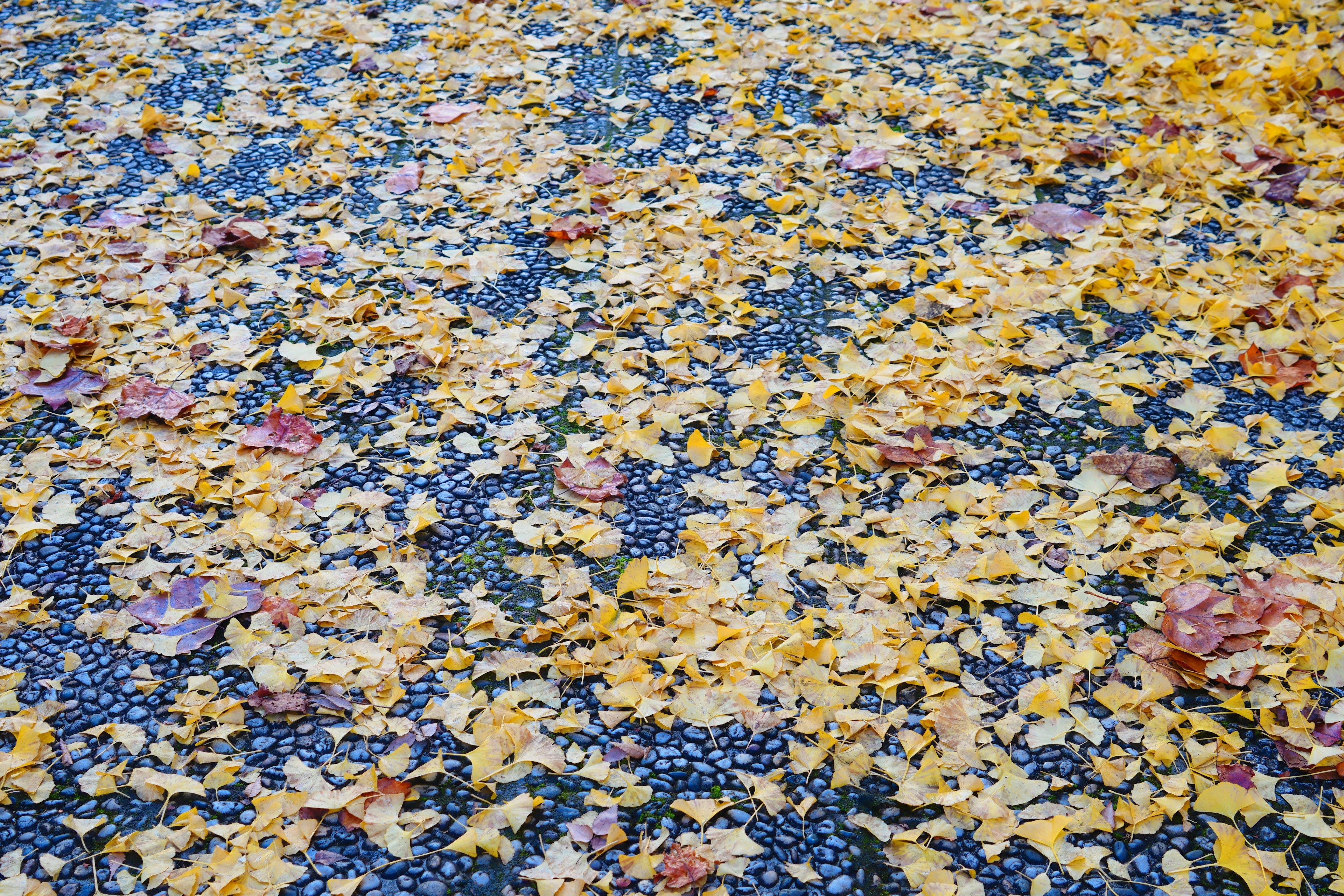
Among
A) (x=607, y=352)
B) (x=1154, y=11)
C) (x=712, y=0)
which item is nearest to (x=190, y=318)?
(x=607, y=352)

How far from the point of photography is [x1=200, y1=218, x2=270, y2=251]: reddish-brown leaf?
3.37m

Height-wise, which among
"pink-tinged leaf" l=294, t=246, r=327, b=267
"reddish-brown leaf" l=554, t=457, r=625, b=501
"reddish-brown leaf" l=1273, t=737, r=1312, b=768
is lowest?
"reddish-brown leaf" l=1273, t=737, r=1312, b=768

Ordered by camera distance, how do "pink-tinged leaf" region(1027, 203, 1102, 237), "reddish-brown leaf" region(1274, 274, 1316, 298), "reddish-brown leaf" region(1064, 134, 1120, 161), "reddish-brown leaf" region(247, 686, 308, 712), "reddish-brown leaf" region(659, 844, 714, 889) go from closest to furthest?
"reddish-brown leaf" region(659, 844, 714, 889) < "reddish-brown leaf" region(247, 686, 308, 712) < "reddish-brown leaf" region(1274, 274, 1316, 298) < "pink-tinged leaf" region(1027, 203, 1102, 237) < "reddish-brown leaf" region(1064, 134, 1120, 161)

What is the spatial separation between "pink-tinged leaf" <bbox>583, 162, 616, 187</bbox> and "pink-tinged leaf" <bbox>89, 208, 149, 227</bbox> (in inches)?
64.7

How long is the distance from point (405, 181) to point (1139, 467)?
9.26 ft

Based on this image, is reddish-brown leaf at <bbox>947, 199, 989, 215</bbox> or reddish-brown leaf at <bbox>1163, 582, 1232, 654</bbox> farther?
reddish-brown leaf at <bbox>947, 199, 989, 215</bbox>

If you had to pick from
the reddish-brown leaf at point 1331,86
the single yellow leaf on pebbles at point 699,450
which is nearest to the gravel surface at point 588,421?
the single yellow leaf on pebbles at point 699,450

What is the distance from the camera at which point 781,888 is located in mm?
1813

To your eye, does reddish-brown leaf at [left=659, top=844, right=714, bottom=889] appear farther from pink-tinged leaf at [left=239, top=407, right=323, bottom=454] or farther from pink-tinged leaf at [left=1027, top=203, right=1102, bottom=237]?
pink-tinged leaf at [left=1027, top=203, right=1102, bottom=237]

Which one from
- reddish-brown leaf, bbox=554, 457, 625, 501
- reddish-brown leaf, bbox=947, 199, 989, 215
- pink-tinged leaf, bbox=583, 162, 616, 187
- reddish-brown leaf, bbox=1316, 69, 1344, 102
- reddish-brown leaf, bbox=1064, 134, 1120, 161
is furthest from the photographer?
reddish-brown leaf, bbox=1316, 69, 1344, 102

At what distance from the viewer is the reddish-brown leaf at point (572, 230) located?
A: 3.39 m

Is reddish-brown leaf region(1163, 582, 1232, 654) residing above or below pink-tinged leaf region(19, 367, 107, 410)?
below

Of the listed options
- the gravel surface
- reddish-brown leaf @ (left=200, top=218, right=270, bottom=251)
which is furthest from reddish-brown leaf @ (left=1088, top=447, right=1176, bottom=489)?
reddish-brown leaf @ (left=200, top=218, right=270, bottom=251)

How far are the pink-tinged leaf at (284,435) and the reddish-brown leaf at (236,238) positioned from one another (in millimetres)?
961
